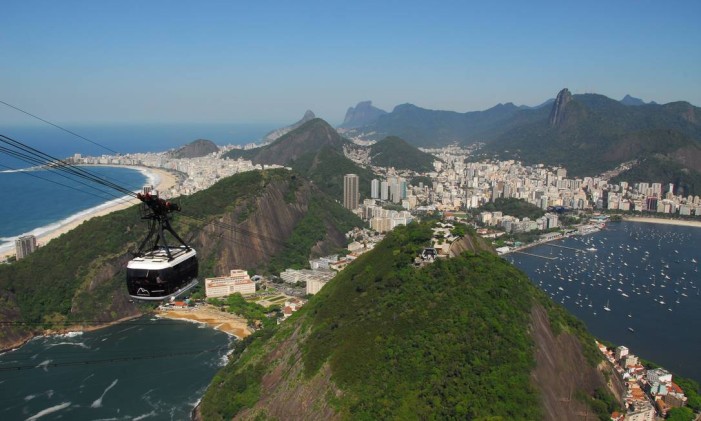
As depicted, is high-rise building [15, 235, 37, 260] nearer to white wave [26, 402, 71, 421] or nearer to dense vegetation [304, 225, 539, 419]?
white wave [26, 402, 71, 421]

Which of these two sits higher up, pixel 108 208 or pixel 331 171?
pixel 331 171

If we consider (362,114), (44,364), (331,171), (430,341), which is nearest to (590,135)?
(331,171)

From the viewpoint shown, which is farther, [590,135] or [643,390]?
[590,135]

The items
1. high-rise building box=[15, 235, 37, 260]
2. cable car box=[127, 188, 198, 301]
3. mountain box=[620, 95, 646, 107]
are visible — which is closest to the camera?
cable car box=[127, 188, 198, 301]

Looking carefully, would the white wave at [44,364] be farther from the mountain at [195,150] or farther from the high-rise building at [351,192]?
the mountain at [195,150]

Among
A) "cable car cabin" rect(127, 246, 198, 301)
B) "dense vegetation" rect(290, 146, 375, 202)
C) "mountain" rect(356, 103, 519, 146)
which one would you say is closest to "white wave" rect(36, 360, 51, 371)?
"cable car cabin" rect(127, 246, 198, 301)

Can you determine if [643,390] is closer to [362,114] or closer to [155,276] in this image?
[155,276]
